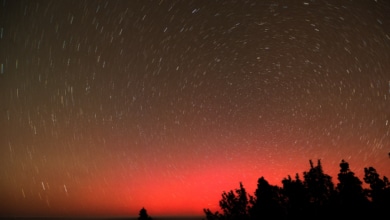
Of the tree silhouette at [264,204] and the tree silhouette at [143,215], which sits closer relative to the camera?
the tree silhouette at [264,204]

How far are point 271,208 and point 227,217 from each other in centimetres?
607

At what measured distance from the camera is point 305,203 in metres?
27.3

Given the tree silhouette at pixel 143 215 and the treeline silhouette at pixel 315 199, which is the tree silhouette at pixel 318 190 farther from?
the tree silhouette at pixel 143 215

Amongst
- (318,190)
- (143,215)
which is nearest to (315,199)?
(318,190)

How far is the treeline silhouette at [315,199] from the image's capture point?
83.8ft

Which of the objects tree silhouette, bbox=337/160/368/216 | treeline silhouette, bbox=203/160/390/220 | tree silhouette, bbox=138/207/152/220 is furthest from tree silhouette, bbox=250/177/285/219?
tree silhouette, bbox=138/207/152/220

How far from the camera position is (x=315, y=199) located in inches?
1122

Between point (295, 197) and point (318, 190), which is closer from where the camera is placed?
point (295, 197)

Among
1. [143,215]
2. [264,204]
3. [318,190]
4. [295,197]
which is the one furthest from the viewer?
[143,215]

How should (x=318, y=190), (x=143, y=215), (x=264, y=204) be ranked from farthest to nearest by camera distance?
(x=143, y=215)
(x=318, y=190)
(x=264, y=204)

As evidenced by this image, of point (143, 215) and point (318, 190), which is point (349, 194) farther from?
point (143, 215)

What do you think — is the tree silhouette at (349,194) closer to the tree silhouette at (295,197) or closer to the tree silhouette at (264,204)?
the tree silhouette at (295,197)

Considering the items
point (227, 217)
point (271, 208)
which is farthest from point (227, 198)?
point (271, 208)

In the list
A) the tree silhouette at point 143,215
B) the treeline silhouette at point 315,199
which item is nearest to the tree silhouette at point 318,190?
the treeline silhouette at point 315,199
